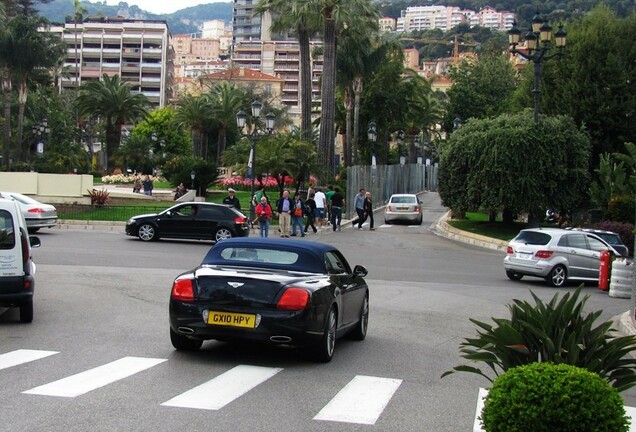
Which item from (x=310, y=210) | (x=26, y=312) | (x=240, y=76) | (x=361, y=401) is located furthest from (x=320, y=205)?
(x=240, y=76)

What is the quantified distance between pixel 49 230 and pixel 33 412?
29293 mm

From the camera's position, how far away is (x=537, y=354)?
6773 millimetres

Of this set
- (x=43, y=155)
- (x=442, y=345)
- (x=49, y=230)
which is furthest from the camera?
(x=43, y=155)

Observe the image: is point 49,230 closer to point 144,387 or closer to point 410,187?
point 144,387

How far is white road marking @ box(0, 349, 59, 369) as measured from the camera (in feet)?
34.3

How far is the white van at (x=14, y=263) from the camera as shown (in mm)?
13383

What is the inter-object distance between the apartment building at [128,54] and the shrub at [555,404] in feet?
551

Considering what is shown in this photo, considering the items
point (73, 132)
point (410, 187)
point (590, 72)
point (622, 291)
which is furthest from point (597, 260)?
point (73, 132)

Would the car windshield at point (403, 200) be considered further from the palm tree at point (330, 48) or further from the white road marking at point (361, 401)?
the white road marking at point (361, 401)

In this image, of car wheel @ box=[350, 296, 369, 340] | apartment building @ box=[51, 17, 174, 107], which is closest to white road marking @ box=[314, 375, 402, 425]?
car wheel @ box=[350, 296, 369, 340]

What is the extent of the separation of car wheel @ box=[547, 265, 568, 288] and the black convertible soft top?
1348 centimetres

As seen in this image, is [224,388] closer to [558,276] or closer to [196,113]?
[558,276]

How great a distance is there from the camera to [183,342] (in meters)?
11.5

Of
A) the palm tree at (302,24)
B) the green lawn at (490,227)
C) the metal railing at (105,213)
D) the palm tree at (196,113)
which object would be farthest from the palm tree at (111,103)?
the green lawn at (490,227)
